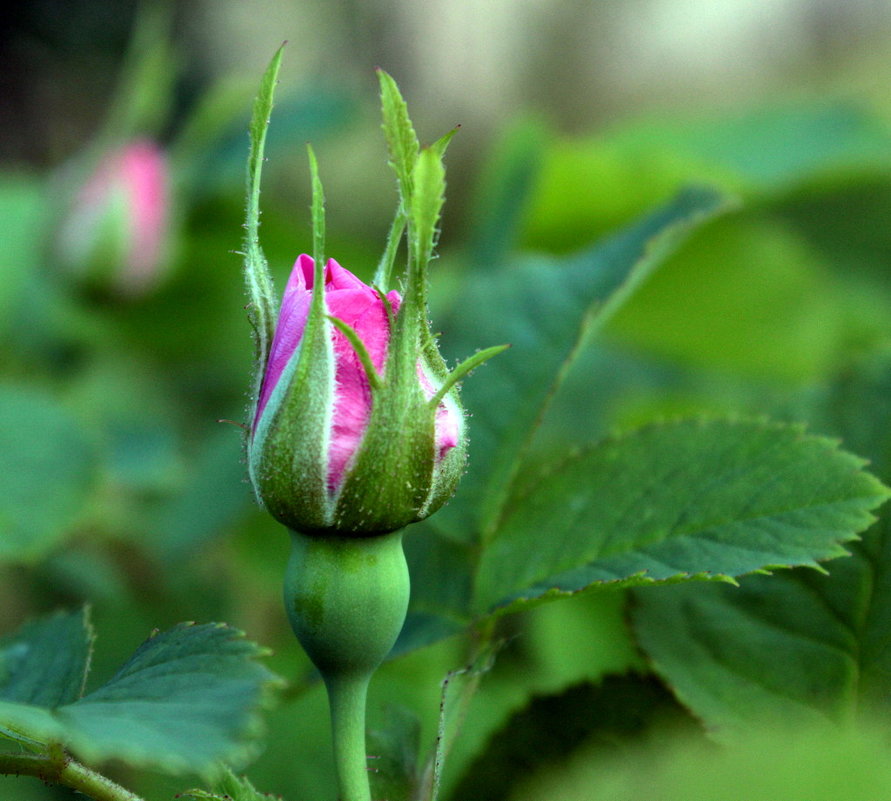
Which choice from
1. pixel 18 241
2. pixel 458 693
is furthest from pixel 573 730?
pixel 18 241

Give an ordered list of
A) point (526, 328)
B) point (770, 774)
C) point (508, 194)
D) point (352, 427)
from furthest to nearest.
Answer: point (508, 194) < point (526, 328) < point (352, 427) < point (770, 774)

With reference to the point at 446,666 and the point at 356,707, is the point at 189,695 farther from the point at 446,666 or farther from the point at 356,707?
the point at 446,666

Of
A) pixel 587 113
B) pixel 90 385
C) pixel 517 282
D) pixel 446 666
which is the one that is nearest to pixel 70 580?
pixel 90 385

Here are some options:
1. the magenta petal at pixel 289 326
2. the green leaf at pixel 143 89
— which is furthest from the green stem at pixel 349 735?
the green leaf at pixel 143 89

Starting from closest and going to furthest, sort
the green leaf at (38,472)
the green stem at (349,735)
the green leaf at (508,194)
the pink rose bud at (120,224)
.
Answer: the green stem at (349,735) → the green leaf at (38,472) → the green leaf at (508,194) → the pink rose bud at (120,224)

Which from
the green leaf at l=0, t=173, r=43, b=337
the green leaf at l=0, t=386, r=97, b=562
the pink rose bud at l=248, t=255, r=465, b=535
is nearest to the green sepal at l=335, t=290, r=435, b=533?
the pink rose bud at l=248, t=255, r=465, b=535

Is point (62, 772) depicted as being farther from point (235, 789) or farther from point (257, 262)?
point (257, 262)

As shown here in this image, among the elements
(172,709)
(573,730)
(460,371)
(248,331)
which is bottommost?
(248,331)

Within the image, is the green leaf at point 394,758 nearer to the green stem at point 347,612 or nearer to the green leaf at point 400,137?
the green stem at point 347,612
